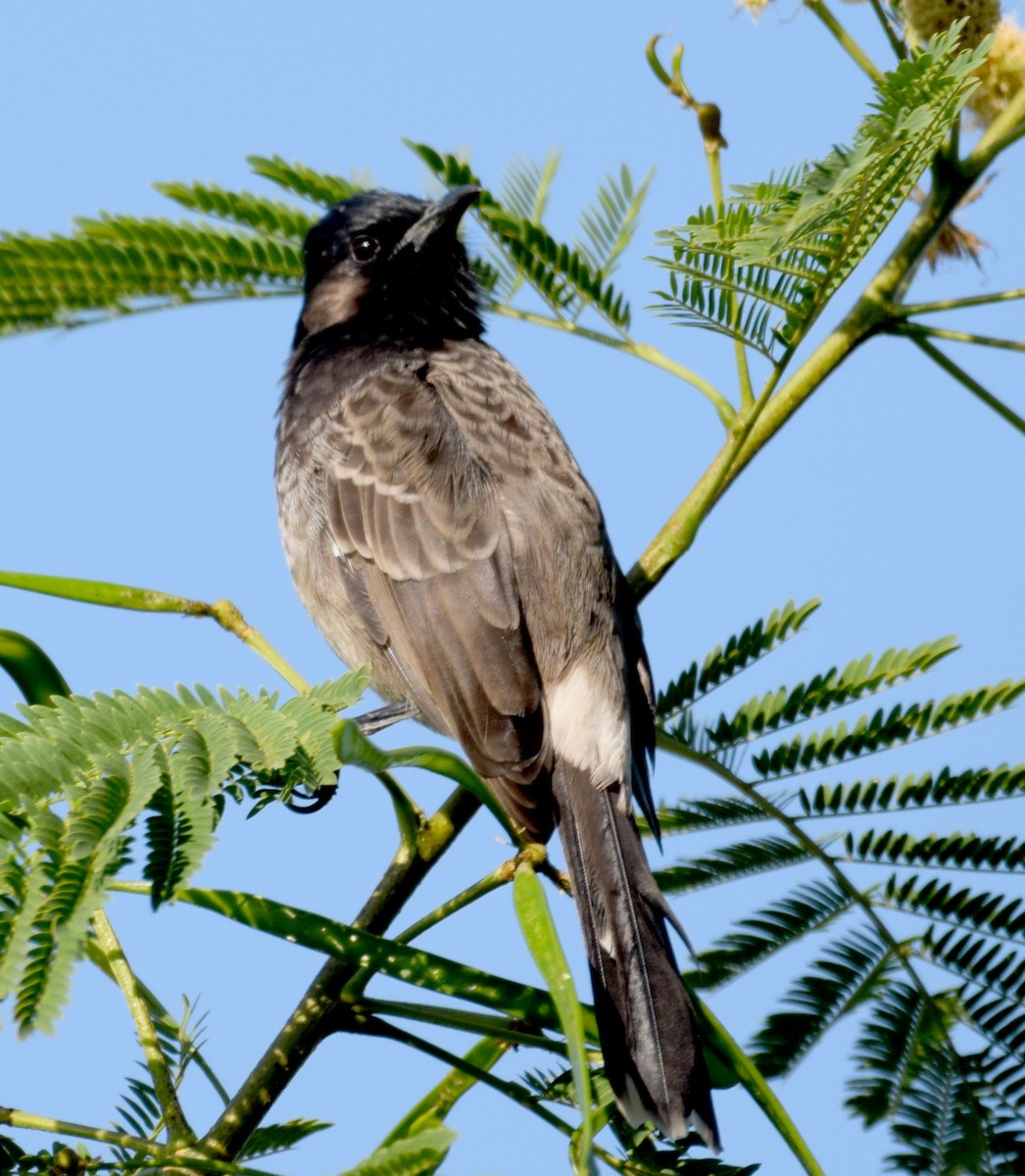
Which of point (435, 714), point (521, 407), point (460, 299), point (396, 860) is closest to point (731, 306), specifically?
point (396, 860)

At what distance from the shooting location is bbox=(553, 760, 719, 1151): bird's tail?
2826mm

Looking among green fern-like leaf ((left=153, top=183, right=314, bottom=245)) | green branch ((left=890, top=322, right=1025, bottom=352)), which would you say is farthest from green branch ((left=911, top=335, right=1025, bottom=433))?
green fern-like leaf ((left=153, top=183, right=314, bottom=245))

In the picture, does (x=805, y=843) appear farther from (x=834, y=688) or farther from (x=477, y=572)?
(x=477, y=572)

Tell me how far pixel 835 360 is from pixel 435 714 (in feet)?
5.06

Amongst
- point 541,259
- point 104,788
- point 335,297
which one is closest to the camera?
point 104,788

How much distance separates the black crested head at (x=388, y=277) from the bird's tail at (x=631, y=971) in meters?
2.20

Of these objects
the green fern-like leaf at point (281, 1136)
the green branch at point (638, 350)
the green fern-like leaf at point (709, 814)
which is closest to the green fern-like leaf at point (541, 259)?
the green branch at point (638, 350)

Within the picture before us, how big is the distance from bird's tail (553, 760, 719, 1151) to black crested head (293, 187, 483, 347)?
2.20 metres

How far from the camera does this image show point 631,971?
325cm

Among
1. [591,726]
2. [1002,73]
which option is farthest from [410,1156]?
[1002,73]

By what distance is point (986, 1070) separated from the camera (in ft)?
9.91

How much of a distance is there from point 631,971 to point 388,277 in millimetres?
3178

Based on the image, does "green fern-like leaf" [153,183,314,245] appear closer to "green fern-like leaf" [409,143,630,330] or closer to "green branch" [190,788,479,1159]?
"green fern-like leaf" [409,143,630,330]

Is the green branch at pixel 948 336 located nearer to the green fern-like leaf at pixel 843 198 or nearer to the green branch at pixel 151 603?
the green fern-like leaf at pixel 843 198
